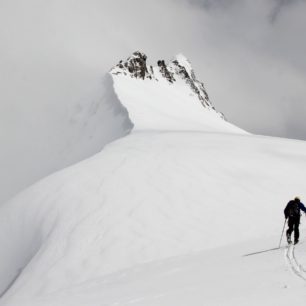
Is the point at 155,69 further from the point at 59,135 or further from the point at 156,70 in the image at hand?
the point at 59,135

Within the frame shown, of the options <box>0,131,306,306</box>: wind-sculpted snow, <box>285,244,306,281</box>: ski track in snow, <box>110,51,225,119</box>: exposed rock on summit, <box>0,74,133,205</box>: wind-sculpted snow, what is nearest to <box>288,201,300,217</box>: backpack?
<box>285,244,306,281</box>: ski track in snow

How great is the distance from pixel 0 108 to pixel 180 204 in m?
58.6

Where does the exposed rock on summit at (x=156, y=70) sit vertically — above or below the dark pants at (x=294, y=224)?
below

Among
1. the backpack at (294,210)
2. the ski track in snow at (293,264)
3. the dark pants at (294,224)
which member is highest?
the ski track in snow at (293,264)

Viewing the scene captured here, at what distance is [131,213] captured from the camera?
744 inches

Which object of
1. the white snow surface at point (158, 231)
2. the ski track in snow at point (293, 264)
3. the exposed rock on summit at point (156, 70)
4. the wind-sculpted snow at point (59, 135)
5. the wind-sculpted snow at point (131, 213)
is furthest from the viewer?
the exposed rock on summit at point (156, 70)

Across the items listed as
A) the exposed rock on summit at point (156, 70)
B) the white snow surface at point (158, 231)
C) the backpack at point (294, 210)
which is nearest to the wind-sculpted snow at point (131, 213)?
the white snow surface at point (158, 231)

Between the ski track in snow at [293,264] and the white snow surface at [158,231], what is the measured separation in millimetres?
26

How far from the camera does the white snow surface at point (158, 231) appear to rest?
31.5 feet

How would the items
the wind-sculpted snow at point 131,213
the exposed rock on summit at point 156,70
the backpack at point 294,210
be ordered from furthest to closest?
the exposed rock on summit at point 156,70
the wind-sculpted snow at point 131,213
the backpack at point 294,210

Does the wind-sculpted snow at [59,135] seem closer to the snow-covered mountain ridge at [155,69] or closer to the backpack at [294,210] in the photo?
the snow-covered mountain ridge at [155,69]

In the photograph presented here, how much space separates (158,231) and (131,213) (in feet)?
6.01

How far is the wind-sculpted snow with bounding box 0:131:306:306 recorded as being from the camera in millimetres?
15852

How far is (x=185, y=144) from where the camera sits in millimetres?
29969
